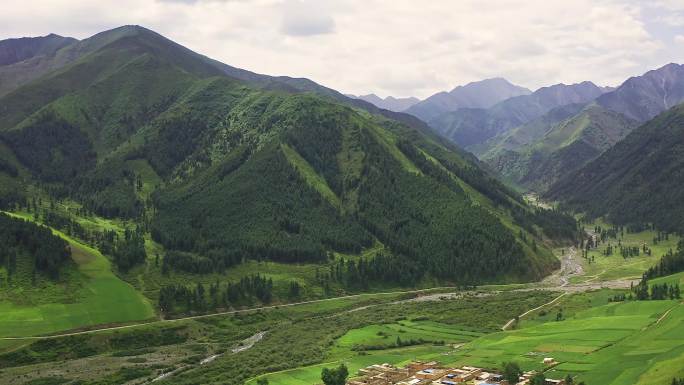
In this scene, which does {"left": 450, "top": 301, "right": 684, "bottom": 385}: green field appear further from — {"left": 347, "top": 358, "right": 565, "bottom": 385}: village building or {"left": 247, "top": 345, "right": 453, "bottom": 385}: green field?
{"left": 247, "top": 345, "right": 453, "bottom": 385}: green field

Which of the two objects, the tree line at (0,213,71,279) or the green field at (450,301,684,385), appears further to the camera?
the tree line at (0,213,71,279)

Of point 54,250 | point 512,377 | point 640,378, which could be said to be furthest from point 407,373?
point 54,250

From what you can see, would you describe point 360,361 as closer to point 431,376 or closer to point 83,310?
point 431,376

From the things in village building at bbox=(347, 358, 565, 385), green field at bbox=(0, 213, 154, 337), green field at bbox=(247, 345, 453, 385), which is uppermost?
green field at bbox=(0, 213, 154, 337)

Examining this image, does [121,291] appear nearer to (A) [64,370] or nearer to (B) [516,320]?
(A) [64,370]

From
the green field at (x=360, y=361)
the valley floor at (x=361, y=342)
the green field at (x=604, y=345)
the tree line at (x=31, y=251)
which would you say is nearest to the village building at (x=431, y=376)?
the green field at (x=604, y=345)

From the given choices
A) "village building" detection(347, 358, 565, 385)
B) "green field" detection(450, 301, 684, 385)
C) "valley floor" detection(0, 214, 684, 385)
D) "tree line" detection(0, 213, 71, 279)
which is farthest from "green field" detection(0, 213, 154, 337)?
"green field" detection(450, 301, 684, 385)

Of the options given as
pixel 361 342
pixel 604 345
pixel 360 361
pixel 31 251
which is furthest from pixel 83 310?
pixel 604 345

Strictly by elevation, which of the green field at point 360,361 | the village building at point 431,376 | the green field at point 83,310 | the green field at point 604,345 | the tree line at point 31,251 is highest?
the tree line at point 31,251

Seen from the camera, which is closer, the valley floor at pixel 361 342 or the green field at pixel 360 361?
the valley floor at pixel 361 342

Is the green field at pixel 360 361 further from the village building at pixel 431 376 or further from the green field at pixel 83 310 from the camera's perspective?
the green field at pixel 83 310
